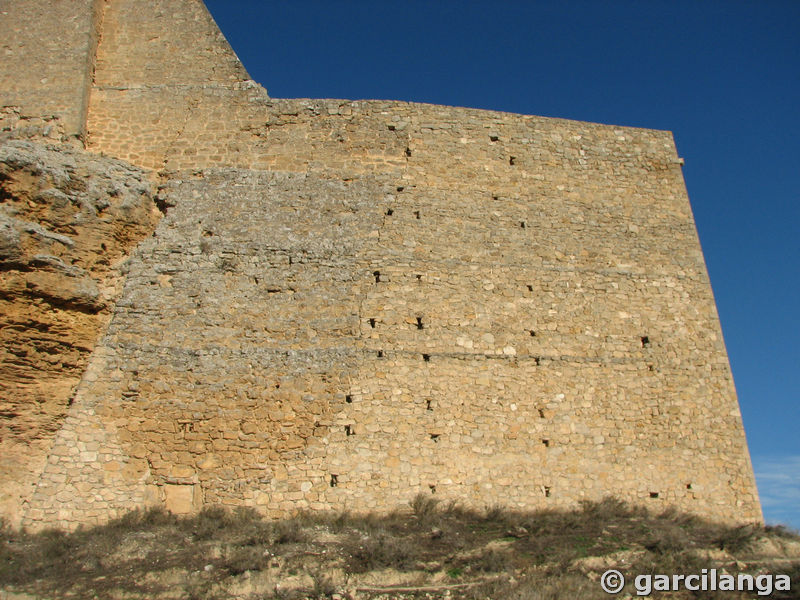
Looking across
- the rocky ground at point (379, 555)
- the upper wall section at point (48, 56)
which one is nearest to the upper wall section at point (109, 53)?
the upper wall section at point (48, 56)

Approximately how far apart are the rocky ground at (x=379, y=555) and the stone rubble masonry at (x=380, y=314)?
0.47 metres

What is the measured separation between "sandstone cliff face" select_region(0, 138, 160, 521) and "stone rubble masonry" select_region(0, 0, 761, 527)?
0.24m

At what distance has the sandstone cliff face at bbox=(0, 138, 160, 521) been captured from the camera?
7422 millimetres

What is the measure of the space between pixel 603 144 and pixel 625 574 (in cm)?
679

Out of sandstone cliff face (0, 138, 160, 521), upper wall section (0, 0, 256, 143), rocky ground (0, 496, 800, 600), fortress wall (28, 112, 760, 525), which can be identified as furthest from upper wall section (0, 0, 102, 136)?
rocky ground (0, 496, 800, 600)

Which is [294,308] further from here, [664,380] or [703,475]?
[703,475]

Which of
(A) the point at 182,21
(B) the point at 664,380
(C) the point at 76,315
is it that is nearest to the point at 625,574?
(B) the point at 664,380

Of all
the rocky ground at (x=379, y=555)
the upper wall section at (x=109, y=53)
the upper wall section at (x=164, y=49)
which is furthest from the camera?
the upper wall section at (x=164, y=49)

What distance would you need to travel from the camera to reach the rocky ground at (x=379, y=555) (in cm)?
592

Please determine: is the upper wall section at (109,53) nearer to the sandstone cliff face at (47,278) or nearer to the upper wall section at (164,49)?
the upper wall section at (164,49)

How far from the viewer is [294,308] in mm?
8531

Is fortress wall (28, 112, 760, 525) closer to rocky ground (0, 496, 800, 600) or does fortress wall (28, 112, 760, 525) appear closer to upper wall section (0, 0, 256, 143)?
rocky ground (0, 496, 800, 600)

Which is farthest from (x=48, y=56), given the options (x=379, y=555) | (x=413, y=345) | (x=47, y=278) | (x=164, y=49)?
(x=379, y=555)

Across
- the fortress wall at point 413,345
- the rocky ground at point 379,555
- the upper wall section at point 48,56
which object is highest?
the upper wall section at point 48,56
